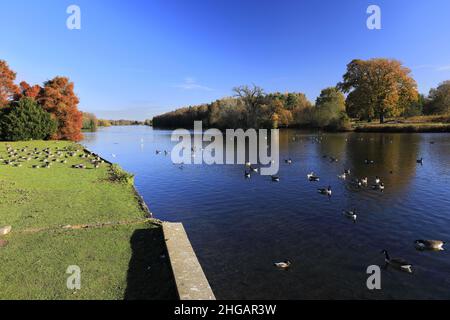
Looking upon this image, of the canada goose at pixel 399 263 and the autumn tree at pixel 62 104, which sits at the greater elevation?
the autumn tree at pixel 62 104

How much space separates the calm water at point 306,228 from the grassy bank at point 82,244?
7.64ft

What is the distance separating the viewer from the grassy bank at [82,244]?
962 centimetres

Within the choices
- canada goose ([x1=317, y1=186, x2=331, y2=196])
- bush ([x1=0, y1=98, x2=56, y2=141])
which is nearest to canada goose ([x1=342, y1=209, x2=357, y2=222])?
canada goose ([x1=317, y1=186, x2=331, y2=196])

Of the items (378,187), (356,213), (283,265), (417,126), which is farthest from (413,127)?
(283,265)

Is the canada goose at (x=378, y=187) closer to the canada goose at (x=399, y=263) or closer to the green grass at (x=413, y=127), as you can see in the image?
the canada goose at (x=399, y=263)

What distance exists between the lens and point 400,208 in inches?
800

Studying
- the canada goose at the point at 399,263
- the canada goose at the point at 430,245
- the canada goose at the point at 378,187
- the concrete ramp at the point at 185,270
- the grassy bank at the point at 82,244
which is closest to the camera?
the concrete ramp at the point at 185,270

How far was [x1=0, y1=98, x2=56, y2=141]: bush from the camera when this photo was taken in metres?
60.5

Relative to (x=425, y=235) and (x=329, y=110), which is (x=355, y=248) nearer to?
(x=425, y=235)

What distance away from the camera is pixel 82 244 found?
12.6m

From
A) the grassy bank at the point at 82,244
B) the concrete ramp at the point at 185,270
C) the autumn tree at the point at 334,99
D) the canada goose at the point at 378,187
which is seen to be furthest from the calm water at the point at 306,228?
the autumn tree at the point at 334,99

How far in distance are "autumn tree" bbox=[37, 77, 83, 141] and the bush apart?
3041mm

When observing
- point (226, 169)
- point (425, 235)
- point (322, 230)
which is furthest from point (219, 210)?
point (226, 169)

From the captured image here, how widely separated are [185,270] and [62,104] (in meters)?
66.2
